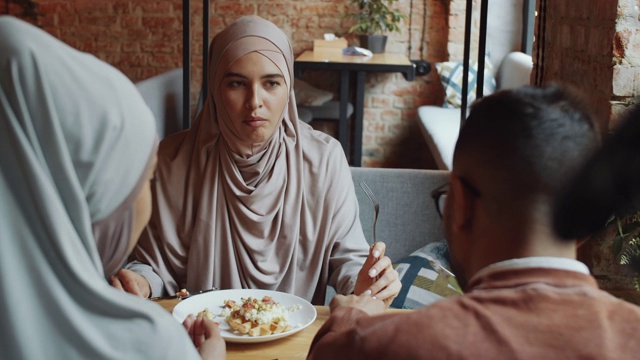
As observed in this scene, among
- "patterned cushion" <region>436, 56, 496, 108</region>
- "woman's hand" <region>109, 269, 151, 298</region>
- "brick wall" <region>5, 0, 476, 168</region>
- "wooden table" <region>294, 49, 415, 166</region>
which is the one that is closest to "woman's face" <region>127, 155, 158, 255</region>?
"woman's hand" <region>109, 269, 151, 298</region>

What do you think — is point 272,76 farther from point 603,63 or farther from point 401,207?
point 603,63

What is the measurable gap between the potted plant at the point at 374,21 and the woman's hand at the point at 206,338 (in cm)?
495

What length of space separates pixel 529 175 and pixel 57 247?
1.83 feet

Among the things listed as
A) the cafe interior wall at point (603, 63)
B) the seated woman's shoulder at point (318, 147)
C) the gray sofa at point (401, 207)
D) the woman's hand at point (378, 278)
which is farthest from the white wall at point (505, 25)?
the woman's hand at point (378, 278)

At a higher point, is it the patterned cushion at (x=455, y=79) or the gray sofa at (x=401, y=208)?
the patterned cushion at (x=455, y=79)

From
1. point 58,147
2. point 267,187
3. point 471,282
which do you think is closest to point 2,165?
point 58,147

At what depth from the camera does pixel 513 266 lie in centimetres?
104

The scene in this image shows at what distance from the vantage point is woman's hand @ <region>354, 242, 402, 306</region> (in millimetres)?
1902

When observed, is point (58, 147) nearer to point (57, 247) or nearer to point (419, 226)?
point (57, 247)

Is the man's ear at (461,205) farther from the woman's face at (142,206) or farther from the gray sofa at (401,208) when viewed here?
the gray sofa at (401,208)

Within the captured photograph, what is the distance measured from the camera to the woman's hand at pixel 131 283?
1952 millimetres

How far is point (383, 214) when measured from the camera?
2799 millimetres

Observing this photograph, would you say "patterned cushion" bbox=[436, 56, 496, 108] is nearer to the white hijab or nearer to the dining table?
the dining table

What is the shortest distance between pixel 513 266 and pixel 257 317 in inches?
30.0
